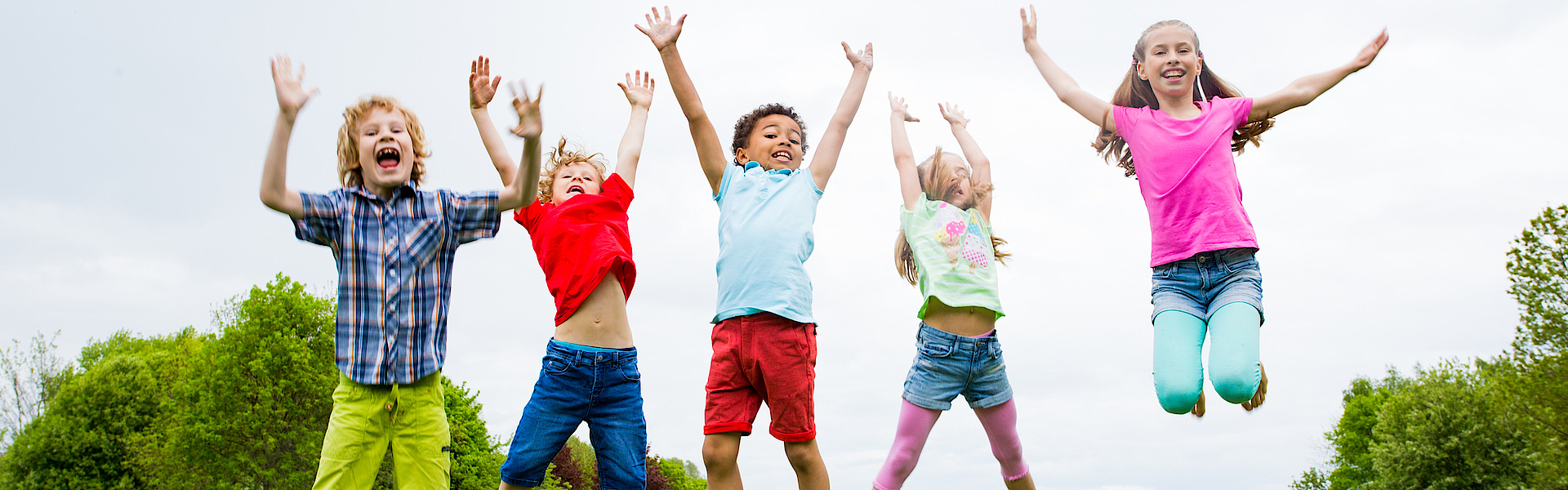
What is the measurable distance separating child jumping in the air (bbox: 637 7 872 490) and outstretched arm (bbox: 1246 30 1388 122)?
2429mm

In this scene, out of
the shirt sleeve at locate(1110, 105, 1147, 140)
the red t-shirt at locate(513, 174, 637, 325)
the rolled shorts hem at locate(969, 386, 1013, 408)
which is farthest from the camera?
the rolled shorts hem at locate(969, 386, 1013, 408)

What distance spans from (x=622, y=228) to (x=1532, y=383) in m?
23.0

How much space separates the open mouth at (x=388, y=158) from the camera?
427 cm

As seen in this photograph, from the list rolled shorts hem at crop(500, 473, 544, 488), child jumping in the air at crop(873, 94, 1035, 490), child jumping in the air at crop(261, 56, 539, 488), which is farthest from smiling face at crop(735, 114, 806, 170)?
rolled shorts hem at crop(500, 473, 544, 488)

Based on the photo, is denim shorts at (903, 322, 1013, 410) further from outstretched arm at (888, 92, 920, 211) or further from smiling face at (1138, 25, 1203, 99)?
smiling face at (1138, 25, 1203, 99)

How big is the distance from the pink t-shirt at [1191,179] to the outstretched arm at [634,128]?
291 centimetres

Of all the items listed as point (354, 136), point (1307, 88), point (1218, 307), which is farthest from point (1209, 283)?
point (354, 136)

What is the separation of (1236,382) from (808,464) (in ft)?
7.31

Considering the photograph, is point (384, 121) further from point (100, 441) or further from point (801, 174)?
point (100, 441)

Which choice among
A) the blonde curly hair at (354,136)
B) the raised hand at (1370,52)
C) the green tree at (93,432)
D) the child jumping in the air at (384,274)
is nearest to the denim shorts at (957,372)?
the raised hand at (1370,52)

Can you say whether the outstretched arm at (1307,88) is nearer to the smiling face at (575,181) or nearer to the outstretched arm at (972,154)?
the outstretched arm at (972,154)

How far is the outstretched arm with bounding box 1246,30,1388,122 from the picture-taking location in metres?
5.11

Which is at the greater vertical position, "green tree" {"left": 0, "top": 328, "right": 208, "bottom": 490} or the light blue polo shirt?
the light blue polo shirt

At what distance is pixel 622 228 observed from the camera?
5465 mm
